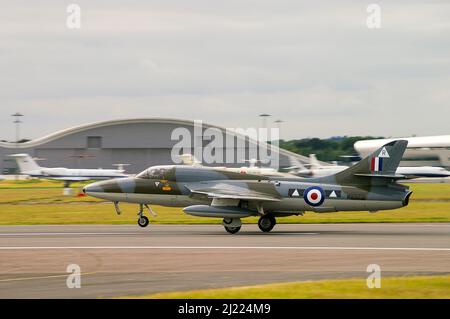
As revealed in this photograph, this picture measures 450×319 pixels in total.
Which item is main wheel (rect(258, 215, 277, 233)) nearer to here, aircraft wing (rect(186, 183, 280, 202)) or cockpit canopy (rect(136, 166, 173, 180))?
aircraft wing (rect(186, 183, 280, 202))

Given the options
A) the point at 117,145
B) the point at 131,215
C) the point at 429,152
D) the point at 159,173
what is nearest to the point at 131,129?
the point at 117,145

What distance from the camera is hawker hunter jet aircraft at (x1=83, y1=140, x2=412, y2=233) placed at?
29281 millimetres

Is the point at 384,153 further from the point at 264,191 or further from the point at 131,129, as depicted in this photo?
the point at 131,129

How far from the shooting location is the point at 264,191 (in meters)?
30.3

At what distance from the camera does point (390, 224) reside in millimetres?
Result: 33906

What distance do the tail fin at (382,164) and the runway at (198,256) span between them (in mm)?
2083

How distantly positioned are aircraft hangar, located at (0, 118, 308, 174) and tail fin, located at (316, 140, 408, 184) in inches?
3197

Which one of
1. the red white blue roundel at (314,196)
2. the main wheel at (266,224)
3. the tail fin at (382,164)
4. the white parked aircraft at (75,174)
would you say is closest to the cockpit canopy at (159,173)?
the main wheel at (266,224)

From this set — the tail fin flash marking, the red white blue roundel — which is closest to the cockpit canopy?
the red white blue roundel

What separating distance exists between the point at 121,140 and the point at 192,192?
269ft

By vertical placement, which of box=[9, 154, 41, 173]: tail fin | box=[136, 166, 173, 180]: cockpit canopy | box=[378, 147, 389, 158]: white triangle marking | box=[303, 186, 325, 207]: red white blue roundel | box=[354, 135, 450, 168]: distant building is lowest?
box=[303, 186, 325, 207]: red white blue roundel

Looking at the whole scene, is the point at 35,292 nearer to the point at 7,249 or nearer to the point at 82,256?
the point at 82,256

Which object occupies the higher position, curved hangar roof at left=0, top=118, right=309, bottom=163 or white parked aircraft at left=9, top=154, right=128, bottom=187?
curved hangar roof at left=0, top=118, right=309, bottom=163
